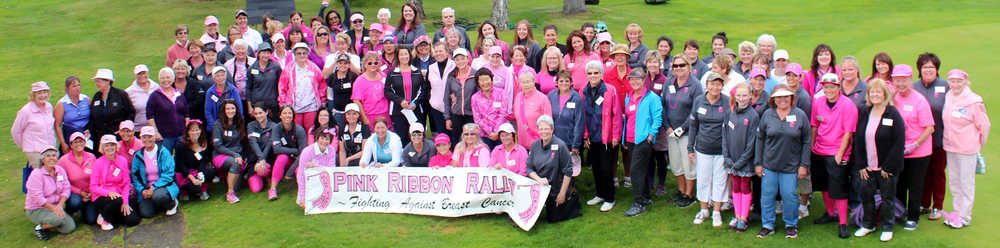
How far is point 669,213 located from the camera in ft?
28.6

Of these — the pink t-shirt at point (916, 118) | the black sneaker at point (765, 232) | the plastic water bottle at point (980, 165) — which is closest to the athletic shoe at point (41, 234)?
the black sneaker at point (765, 232)

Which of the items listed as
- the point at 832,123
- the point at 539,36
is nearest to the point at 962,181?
the point at 832,123

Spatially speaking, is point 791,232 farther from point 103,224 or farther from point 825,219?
point 103,224

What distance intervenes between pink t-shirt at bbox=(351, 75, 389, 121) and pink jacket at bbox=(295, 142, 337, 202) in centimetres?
75

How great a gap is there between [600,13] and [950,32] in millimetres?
10405

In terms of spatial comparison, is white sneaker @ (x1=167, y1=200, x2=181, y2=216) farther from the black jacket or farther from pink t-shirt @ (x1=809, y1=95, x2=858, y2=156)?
the black jacket

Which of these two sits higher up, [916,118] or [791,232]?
[916,118]

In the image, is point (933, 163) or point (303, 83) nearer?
point (933, 163)

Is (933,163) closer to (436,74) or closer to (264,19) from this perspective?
(436,74)

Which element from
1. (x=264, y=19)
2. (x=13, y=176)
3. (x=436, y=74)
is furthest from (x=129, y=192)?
(x=264, y=19)

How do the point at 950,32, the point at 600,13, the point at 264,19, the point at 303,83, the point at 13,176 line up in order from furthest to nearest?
the point at 600,13 → the point at 950,32 → the point at 264,19 → the point at 13,176 → the point at 303,83

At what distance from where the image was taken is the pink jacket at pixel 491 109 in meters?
9.22

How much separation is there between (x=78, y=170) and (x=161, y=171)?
0.91m

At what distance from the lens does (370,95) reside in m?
10.0
